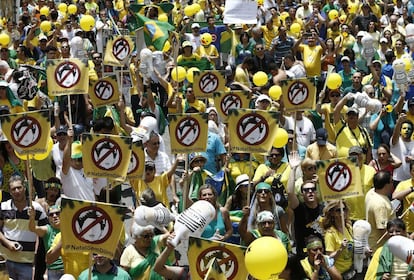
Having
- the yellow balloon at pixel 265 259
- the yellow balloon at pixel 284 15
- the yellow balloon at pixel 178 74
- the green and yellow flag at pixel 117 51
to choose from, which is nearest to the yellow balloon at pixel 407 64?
the yellow balloon at pixel 178 74

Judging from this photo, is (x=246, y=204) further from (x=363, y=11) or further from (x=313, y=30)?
(x=363, y=11)

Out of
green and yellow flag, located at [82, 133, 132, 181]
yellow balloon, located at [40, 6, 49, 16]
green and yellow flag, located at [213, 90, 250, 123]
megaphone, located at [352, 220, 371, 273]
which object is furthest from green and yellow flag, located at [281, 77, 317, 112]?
yellow balloon, located at [40, 6, 49, 16]

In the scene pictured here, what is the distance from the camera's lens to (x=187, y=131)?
9.88 meters

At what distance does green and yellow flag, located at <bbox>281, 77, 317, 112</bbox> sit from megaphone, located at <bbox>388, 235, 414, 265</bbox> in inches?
173

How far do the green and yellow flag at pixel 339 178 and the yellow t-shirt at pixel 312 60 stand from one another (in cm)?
755

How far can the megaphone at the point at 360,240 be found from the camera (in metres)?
7.93

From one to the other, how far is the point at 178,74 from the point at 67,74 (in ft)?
9.08

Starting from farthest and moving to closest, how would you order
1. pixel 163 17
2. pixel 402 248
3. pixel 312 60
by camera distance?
pixel 163 17 < pixel 312 60 < pixel 402 248

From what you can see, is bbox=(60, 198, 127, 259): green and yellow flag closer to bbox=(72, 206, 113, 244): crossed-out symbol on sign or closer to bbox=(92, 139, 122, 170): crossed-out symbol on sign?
bbox=(72, 206, 113, 244): crossed-out symbol on sign

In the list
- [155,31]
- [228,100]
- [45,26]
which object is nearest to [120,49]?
[155,31]

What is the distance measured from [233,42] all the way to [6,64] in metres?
4.75

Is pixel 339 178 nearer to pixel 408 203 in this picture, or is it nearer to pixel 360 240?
pixel 360 240

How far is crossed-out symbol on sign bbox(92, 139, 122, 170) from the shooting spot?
340 inches

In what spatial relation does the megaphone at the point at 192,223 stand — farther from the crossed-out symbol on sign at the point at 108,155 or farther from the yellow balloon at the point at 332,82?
the yellow balloon at the point at 332,82
